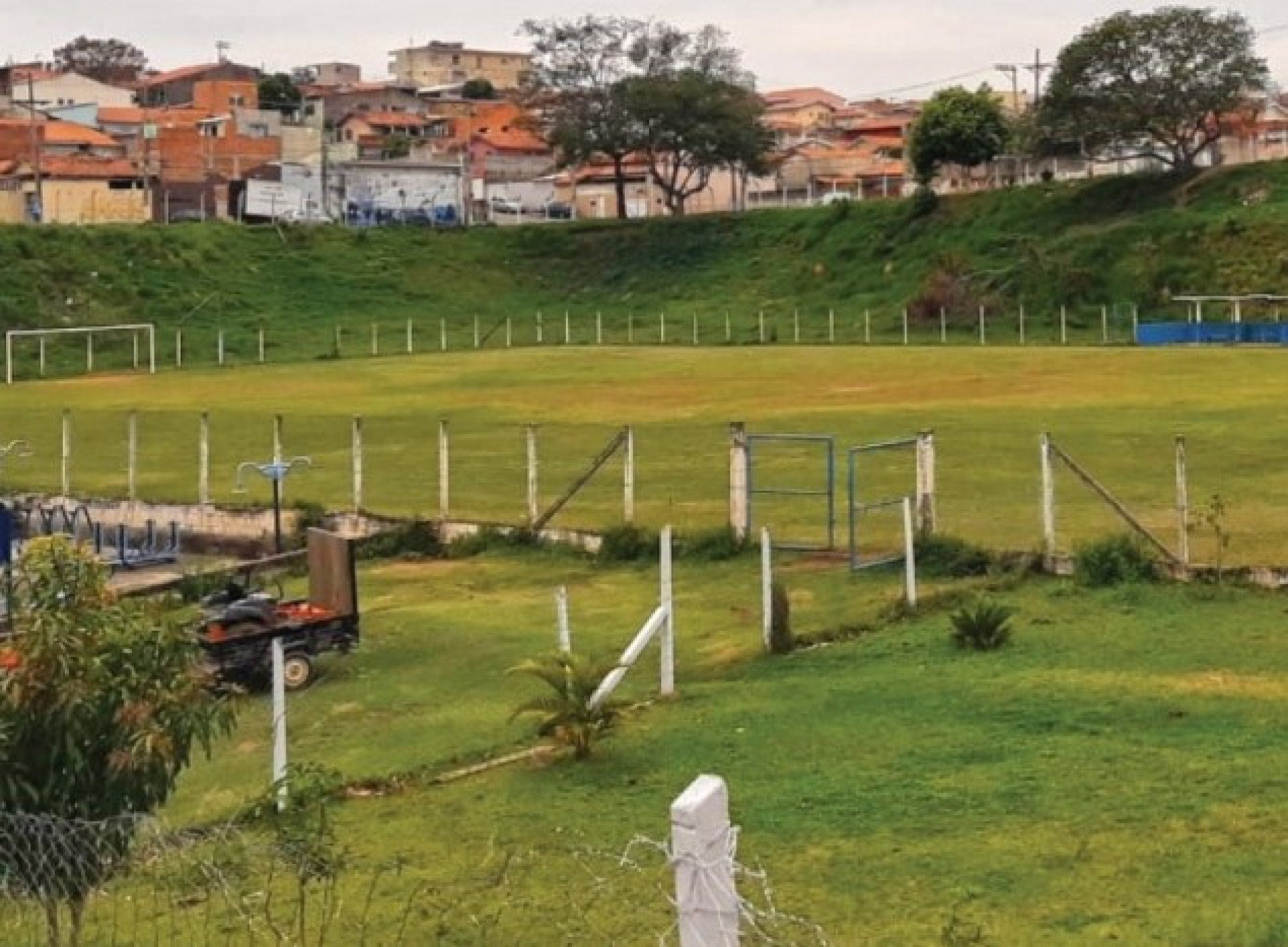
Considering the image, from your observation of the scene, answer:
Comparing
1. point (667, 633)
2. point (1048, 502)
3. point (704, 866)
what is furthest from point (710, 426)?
point (704, 866)

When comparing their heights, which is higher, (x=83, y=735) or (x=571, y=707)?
(x=83, y=735)

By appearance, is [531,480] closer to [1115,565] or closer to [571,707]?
[1115,565]

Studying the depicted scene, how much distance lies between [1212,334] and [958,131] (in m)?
31.0

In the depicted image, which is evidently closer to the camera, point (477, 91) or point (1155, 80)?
point (1155, 80)

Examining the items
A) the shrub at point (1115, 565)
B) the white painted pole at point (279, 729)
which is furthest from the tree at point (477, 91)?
the white painted pole at point (279, 729)

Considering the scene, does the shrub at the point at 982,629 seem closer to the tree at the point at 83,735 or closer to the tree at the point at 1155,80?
the tree at the point at 83,735

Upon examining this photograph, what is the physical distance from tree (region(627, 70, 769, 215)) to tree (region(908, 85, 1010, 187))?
796 cm

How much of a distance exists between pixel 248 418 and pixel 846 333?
2986 cm

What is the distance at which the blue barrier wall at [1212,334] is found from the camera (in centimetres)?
→ 5197

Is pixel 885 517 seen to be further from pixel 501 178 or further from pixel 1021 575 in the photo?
pixel 501 178

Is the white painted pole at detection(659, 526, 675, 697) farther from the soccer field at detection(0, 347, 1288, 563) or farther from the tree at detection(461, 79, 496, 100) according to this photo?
the tree at detection(461, 79, 496, 100)

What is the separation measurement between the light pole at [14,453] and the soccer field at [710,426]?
0.72 ft

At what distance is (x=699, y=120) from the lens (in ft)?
282

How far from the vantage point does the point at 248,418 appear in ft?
120
